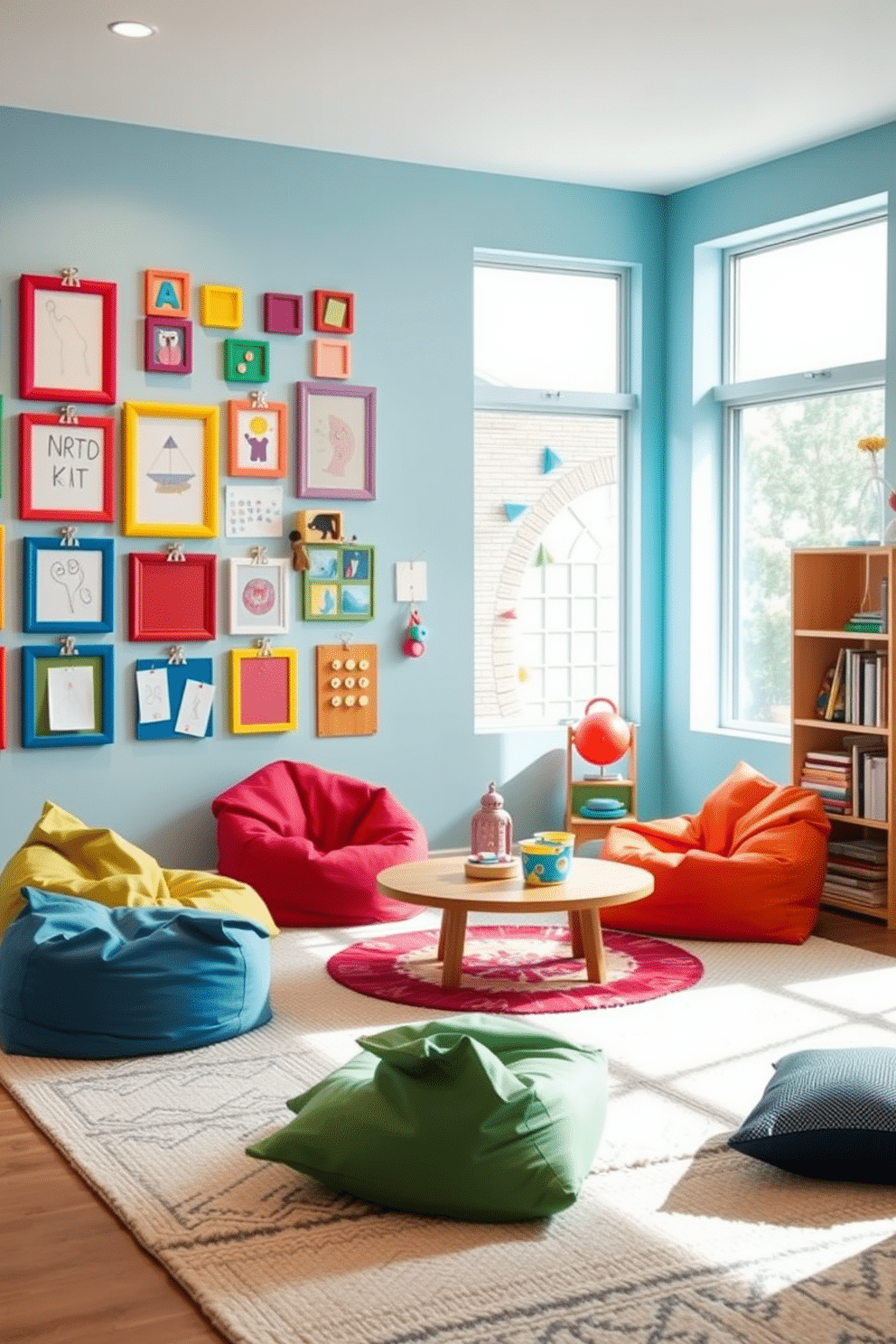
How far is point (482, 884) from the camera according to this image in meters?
4.62

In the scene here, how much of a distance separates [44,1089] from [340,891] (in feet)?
6.30

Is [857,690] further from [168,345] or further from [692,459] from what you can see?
[168,345]

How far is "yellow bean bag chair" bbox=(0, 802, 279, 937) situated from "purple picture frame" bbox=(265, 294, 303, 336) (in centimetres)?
212

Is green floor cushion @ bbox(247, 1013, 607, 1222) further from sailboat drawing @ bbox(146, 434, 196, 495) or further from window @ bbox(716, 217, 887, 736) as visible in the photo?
window @ bbox(716, 217, 887, 736)

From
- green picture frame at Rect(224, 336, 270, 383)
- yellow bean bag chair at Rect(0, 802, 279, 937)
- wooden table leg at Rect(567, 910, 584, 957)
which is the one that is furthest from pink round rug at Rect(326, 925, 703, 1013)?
green picture frame at Rect(224, 336, 270, 383)

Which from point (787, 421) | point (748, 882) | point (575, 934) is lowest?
point (575, 934)

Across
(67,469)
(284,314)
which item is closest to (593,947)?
(67,469)

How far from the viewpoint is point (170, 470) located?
234 inches

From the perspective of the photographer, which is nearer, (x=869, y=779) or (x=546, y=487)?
(x=869, y=779)

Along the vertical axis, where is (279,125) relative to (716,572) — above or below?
above

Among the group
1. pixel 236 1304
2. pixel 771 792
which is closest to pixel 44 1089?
pixel 236 1304

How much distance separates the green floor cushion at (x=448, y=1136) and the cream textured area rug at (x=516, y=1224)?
53 millimetres

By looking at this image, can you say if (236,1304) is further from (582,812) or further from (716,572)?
(716,572)

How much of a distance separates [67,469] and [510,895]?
2.43 metres
